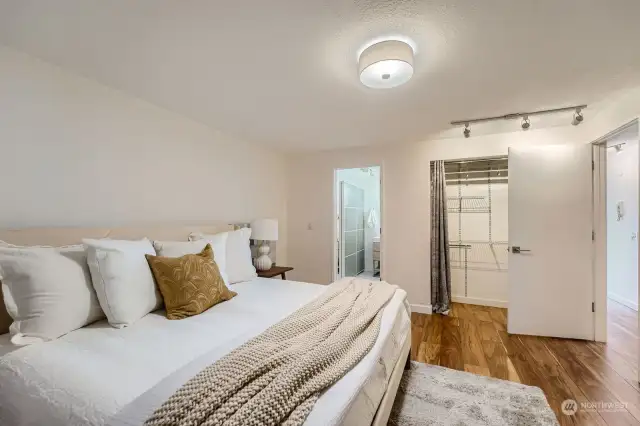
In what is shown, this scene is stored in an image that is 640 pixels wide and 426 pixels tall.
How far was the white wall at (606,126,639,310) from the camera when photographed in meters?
3.88

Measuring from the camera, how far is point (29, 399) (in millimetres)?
1023

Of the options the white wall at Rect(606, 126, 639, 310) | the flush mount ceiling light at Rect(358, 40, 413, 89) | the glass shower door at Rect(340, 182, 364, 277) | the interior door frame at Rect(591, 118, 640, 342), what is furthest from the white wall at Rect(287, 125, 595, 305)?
the flush mount ceiling light at Rect(358, 40, 413, 89)

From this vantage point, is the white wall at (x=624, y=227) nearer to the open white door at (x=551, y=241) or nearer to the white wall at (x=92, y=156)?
the open white door at (x=551, y=241)

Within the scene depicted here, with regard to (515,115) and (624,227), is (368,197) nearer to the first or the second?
(515,115)

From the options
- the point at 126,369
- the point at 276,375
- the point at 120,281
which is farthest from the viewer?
the point at 120,281

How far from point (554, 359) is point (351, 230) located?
3.36m

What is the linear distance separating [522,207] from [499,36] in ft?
7.05

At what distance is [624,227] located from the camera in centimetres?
415

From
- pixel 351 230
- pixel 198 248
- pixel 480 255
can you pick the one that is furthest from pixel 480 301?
pixel 198 248

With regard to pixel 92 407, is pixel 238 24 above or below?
above

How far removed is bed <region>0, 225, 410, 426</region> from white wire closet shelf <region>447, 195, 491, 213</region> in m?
3.26

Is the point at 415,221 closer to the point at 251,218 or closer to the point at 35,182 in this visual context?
the point at 251,218

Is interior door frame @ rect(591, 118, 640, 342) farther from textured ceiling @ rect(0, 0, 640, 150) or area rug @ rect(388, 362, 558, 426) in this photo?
area rug @ rect(388, 362, 558, 426)

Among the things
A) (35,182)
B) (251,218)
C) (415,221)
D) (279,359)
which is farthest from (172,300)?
(415,221)
